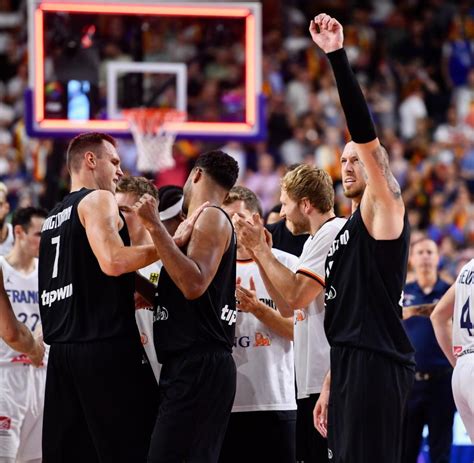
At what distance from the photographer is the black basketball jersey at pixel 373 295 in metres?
5.84

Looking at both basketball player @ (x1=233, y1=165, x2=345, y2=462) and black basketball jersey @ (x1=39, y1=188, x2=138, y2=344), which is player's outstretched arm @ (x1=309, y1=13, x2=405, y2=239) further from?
black basketball jersey @ (x1=39, y1=188, x2=138, y2=344)

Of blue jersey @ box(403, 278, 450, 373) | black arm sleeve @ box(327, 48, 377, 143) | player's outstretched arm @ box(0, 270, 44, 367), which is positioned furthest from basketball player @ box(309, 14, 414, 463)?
blue jersey @ box(403, 278, 450, 373)

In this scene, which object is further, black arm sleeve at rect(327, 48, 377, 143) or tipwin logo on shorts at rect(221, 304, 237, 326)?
tipwin logo on shorts at rect(221, 304, 237, 326)

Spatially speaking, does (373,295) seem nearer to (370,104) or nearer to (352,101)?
(352,101)

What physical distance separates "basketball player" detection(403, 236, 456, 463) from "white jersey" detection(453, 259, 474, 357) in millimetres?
2951

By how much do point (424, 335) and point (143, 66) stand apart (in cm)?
Result: 498

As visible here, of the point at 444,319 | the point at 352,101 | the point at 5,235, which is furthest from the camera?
the point at 5,235

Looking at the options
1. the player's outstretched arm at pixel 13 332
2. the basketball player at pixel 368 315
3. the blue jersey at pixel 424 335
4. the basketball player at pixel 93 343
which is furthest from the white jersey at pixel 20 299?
the blue jersey at pixel 424 335

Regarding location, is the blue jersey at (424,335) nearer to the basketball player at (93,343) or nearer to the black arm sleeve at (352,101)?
the basketball player at (93,343)

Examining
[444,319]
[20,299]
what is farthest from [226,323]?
[20,299]

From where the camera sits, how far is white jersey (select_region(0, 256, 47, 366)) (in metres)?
8.73

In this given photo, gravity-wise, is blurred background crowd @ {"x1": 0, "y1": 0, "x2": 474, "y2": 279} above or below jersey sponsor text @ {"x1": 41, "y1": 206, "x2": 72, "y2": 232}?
above

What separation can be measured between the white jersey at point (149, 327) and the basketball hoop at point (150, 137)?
5.10m

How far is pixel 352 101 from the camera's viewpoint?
5.48 m
